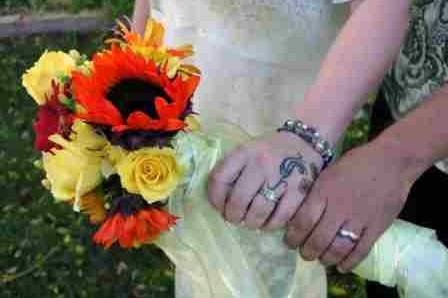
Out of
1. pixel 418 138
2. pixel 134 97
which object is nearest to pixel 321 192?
pixel 418 138

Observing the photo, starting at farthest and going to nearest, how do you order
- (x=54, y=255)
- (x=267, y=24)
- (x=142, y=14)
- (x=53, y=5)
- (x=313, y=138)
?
(x=53, y=5) < (x=54, y=255) < (x=142, y=14) < (x=267, y=24) < (x=313, y=138)

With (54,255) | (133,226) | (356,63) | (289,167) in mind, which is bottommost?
(54,255)

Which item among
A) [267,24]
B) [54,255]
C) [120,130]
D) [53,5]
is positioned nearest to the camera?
[120,130]

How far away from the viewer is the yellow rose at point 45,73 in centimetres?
126

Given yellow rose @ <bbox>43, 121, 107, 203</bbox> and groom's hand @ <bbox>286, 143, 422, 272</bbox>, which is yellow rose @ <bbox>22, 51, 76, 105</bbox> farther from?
groom's hand @ <bbox>286, 143, 422, 272</bbox>

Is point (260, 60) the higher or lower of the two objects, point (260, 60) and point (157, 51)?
the lower

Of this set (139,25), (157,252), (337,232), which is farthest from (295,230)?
(157,252)

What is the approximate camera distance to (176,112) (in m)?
1.12

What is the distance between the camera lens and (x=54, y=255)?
122 inches

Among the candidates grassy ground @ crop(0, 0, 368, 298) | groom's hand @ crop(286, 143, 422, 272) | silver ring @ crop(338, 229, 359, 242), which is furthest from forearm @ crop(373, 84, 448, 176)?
grassy ground @ crop(0, 0, 368, 298)

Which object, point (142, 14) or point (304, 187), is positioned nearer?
point (304, 187)

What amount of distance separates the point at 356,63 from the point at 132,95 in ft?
1.04

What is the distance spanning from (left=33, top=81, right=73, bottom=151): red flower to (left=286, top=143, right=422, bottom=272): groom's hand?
313mm

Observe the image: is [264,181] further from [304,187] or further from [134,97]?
[134,97]
